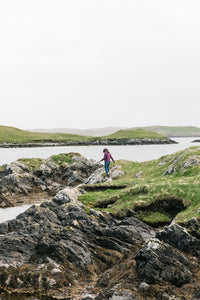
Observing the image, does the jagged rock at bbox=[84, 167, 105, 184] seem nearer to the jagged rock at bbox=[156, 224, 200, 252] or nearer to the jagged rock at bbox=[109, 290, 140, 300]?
the jagged rock at bbox=[156, 224, 200, 252]

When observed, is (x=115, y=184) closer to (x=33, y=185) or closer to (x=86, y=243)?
(x=86, y=243)

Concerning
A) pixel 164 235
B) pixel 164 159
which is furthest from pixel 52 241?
pixel 164 159

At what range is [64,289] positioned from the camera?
1409 centimetres

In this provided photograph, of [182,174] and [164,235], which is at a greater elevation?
[182,174]

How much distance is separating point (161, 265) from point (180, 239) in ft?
12.4

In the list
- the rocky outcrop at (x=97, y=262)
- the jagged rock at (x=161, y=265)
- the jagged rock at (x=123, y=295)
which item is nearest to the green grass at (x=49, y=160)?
the rocky outcrop at (x=97, y=262)

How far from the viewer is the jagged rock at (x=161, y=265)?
45.2 feet

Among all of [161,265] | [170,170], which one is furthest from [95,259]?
[170,170]

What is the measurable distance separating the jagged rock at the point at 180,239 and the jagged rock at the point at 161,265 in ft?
5.29

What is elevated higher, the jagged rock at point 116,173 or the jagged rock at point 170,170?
the jagged rock at point 170,170

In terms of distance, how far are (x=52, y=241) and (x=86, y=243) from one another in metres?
2.22

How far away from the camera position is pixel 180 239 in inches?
691

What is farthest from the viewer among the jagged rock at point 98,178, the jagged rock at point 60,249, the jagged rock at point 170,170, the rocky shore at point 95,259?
the jagged rock at point 98,178

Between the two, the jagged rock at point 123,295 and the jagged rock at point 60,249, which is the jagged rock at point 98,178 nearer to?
the jagged rock at point 60,249
